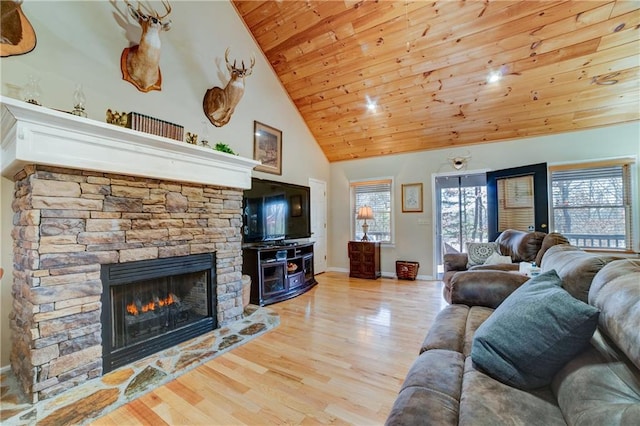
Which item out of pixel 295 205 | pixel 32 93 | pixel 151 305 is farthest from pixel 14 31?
pixel 295 205

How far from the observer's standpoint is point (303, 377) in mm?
1938

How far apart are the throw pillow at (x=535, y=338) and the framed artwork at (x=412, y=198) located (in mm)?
3993

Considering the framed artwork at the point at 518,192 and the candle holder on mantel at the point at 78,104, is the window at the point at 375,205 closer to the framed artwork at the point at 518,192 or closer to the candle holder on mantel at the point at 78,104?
the framed artwork at the point at 518,192

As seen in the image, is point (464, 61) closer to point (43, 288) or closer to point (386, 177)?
point (386, 177)

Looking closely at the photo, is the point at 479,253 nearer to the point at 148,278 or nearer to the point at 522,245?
the point at 522,245

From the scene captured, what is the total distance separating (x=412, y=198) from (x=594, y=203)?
2.58 metres

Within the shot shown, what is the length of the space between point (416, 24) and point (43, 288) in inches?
168

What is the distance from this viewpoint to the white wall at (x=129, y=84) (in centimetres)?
202

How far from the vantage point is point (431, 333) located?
155cm

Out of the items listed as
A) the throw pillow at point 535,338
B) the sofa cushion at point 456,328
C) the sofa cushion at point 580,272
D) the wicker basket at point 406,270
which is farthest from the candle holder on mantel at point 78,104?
the wicker basket at point 406,270

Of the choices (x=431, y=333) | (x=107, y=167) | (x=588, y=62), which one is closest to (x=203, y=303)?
(x=107, y=167)

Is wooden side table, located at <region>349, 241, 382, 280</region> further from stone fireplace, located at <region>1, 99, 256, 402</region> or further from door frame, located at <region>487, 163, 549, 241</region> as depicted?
stone fireplace, located at <region>1, 99, 256, 402</region>

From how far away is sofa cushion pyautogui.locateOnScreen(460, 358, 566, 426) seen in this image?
85 cm

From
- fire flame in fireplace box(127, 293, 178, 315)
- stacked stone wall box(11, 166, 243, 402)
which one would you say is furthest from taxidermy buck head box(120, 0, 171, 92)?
fire flame in fireplace box(127, 293, 178, 315)
